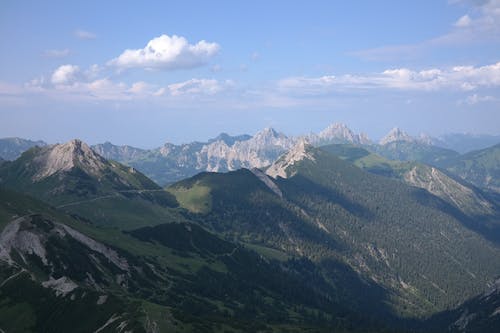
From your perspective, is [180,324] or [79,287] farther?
[79,287]

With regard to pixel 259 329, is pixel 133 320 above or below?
above

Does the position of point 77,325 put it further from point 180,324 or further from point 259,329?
point 259,329

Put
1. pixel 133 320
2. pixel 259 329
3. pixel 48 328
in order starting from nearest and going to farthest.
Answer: pixel 133 320 < pixel 48 328 < pixel 259 329

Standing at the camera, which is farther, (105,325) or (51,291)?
(51,291)

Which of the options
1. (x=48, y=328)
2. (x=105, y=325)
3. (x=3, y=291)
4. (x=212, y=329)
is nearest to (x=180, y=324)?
(x=212, y=329)

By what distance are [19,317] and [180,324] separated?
6178 centimetres

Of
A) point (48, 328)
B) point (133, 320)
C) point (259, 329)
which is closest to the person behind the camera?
point (133, 320)

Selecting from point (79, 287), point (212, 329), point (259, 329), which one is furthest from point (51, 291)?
point (259, 329)

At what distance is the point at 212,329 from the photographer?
7210 inches

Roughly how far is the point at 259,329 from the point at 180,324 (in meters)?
33.4

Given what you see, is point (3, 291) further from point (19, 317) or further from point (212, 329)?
point (212, 329)

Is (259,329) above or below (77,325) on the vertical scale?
below

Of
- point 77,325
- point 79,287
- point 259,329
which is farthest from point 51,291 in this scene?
point 259,329

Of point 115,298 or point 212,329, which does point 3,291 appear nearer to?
point 115,298
